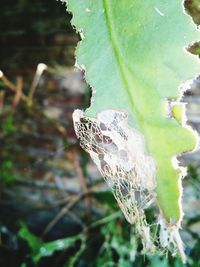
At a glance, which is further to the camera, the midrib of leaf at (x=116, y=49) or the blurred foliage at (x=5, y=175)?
the blurred foliage at (x=5, y=175)

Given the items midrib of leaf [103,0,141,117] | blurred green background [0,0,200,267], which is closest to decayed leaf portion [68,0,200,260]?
midrib of leaf [103,0,141,117]

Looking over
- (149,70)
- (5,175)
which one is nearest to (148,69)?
(149,70)

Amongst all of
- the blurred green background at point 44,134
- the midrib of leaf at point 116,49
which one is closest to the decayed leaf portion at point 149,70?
the midrib of leaf at point 116,49

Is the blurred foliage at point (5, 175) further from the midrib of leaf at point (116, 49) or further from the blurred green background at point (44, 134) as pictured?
the midrib of leaf at point (116, 49)

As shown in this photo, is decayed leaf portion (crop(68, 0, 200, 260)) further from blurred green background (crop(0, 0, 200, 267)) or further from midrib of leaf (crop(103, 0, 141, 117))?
blurred green background (crop(0, 0, 200, 267))

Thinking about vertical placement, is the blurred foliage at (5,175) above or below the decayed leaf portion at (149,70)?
above

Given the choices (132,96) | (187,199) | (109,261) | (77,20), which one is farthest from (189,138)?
(187,199)

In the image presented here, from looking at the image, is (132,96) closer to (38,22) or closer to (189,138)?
(189,138)
